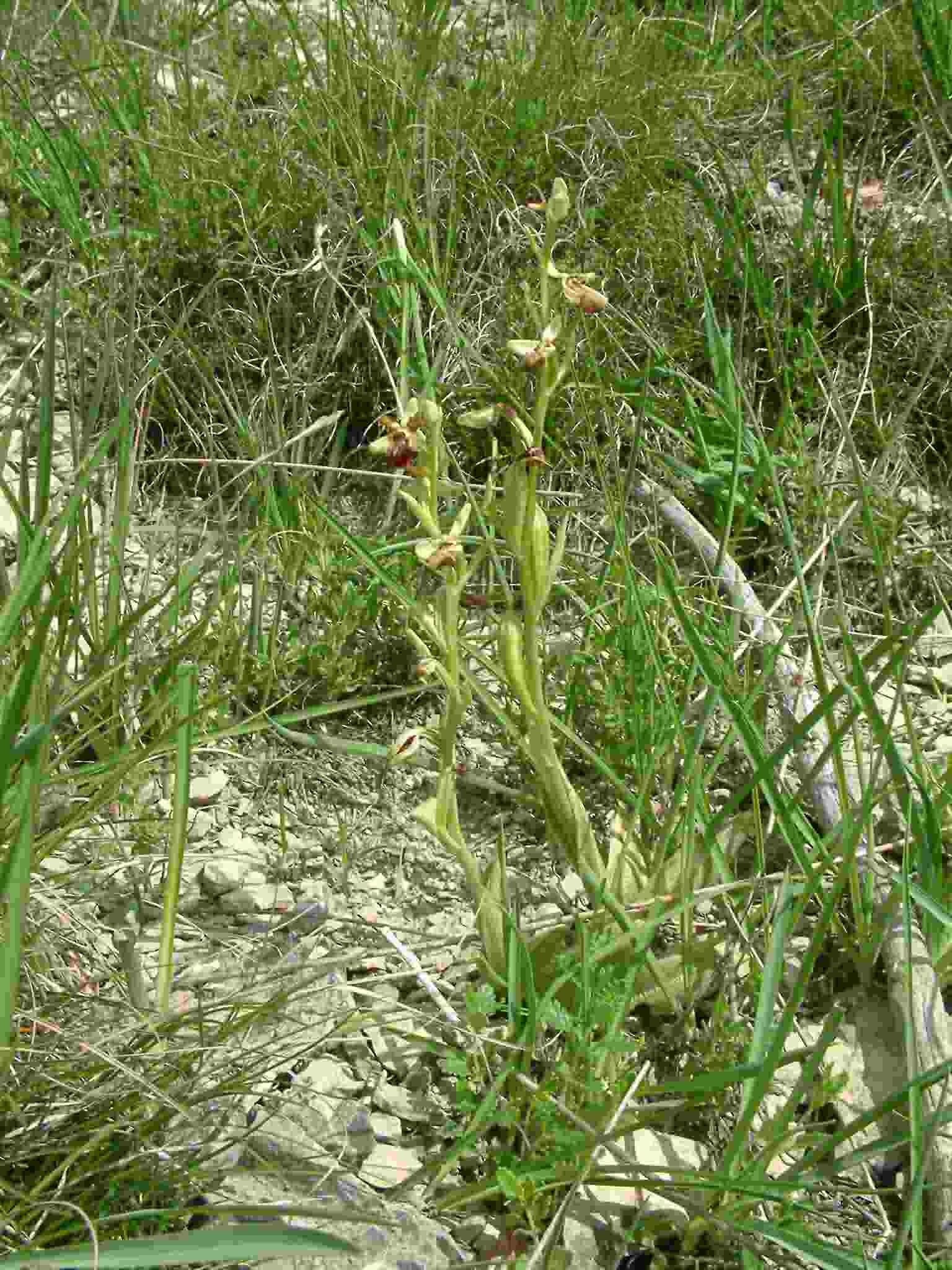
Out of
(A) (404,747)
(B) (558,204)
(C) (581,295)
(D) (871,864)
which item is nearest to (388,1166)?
(A) (404,747)

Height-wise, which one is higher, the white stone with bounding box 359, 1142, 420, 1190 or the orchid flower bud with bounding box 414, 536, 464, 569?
the orchid flower bud with bounding box 414, 536, 464, 569

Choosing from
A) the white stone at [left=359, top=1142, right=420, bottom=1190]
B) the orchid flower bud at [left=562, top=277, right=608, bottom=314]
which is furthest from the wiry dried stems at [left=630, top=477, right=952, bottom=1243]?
the white stone at [left=359, top=1142, right=420, bottom=1190]

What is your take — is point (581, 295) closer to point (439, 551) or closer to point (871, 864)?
point (439, 551)

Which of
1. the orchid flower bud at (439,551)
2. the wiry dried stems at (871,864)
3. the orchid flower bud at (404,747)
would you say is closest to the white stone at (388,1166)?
the orchid flower bud at (404,747)

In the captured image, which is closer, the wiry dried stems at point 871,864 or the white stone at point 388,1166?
the wiry dried stems at point 871,864

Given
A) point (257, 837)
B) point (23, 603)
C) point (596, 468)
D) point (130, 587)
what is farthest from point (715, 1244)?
point (130, 587)

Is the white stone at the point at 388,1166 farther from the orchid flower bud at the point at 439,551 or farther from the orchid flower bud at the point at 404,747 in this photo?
the orchid flower bud at the point at 439,551

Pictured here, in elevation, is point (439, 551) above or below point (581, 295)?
below

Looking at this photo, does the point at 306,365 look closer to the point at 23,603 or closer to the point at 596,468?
the point at 596,468

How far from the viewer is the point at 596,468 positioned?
205 cm

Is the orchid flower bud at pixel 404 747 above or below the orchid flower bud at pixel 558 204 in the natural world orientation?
below

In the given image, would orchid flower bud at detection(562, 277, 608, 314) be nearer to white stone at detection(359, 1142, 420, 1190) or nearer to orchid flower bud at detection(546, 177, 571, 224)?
orchid flower bud at detection(546, 177, 571, 224)

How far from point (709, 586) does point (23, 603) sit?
→ 119 cm

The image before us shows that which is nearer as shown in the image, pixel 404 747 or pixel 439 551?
pixel 439 551
